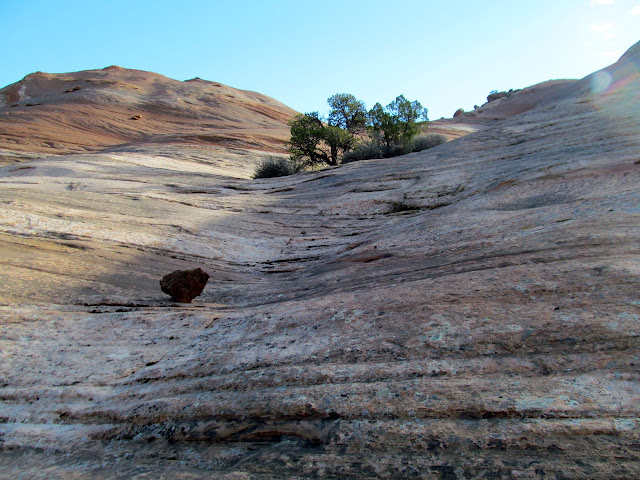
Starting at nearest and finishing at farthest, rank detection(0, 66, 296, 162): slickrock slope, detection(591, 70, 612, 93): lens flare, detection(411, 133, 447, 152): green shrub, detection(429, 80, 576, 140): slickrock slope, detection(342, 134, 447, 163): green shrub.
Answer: detection(591, 70, 612, 93): lens flare < detection(342, 134, 447, 163): green shrub < detection(411, 133, 447, 152): green shrub < detection(0, 66, 296, 162): slickrock slope < detection(429, 80, 576, 140): slickrock slope

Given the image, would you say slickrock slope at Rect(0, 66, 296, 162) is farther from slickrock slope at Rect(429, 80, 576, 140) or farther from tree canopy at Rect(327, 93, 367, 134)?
slickrock slope at Rect(429, 80, 576, 140)

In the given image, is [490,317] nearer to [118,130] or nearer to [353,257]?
[353,257]

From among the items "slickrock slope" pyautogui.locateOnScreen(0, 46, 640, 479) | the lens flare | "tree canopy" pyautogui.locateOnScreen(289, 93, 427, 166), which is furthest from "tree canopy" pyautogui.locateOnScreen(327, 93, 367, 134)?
"slickrock slope" pyautogui.locateOnScreen(0, 46, 640, 479)

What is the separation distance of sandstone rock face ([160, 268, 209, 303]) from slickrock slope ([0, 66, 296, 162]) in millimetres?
28023

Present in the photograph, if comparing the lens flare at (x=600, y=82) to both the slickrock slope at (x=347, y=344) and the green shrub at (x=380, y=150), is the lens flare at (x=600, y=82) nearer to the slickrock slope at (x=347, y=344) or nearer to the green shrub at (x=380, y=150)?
the green shrub at (x=380, y=150)

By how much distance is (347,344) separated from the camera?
3.21m

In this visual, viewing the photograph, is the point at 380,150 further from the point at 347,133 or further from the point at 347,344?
the point at 347,344

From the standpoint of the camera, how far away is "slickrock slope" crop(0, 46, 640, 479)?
2.13 meters

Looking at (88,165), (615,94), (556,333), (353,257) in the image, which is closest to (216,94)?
(88,165)

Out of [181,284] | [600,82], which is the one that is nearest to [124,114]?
[600,82]

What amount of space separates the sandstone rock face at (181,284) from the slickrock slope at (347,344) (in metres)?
0.18

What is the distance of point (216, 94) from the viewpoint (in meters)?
55.9

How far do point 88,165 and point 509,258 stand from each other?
16295 millimetres

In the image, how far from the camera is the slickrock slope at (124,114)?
35.6 metres
